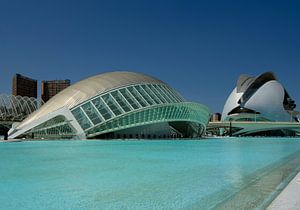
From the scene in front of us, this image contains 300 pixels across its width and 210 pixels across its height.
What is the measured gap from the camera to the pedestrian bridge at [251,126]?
8644cm

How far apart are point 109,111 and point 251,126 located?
56.8 meters

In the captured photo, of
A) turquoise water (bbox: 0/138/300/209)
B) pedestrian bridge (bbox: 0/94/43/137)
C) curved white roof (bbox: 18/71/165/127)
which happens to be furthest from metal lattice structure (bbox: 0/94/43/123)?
turquoise water (bbox: 0/138/300/209)

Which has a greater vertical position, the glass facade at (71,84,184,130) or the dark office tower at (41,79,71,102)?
the dark office tower at (41,79,71,102)

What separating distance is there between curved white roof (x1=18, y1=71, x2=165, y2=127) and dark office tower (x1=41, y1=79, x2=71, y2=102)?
102251 millimetres

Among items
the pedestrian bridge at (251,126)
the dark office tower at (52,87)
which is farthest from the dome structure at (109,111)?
the dark office tower at (52,87)

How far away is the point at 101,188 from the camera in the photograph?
872cm

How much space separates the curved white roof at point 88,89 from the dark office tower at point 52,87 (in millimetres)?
102251

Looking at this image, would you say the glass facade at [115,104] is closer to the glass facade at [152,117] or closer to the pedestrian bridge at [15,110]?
the glass facade at [152,117]

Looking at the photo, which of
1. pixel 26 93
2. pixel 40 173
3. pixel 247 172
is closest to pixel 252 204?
pixel 247 172

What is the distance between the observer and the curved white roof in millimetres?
44031

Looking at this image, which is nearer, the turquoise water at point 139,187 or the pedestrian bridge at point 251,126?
the turquoise water at point 139,187

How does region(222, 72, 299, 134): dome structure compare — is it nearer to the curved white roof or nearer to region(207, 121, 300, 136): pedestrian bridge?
region(207, 121, 300, 136): pedestrian bridge

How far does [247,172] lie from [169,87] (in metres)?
41.4

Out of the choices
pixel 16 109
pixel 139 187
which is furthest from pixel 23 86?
pixel 139 187
